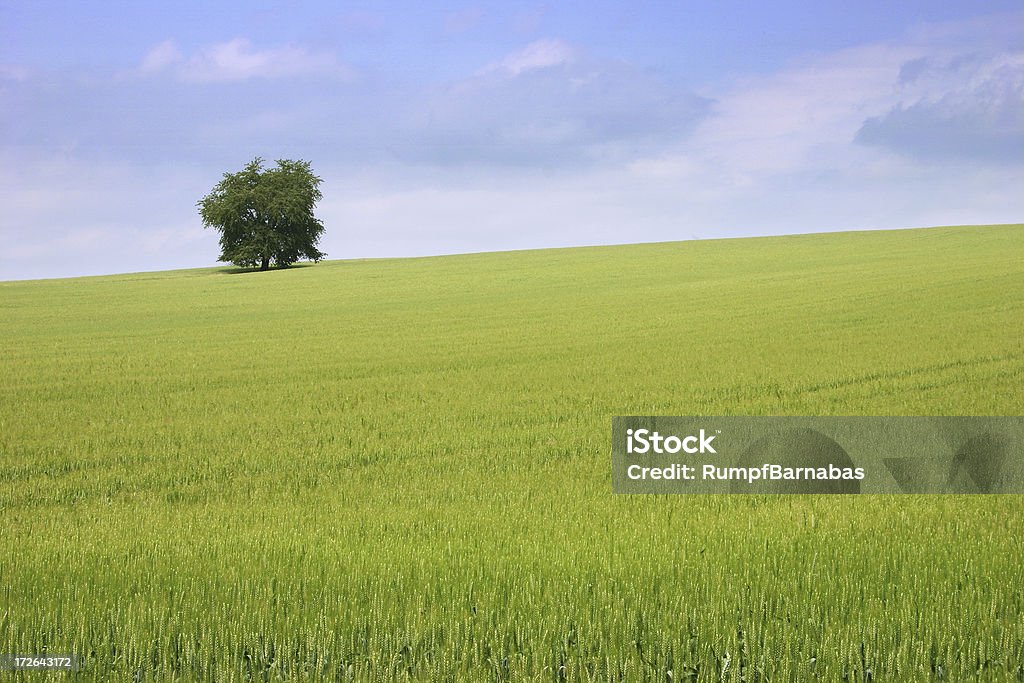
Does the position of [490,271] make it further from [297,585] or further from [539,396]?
[297,585]

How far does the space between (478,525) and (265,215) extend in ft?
235

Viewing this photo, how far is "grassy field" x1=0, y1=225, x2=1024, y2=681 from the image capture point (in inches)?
204

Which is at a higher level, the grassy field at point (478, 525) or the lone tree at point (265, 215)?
the lone tree at point (265, 215)

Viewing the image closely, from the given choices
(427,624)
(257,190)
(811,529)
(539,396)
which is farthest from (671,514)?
(257,190)

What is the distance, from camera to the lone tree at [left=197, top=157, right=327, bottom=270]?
74.4 m

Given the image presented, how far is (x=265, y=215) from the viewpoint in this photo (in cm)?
7556

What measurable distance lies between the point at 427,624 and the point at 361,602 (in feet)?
2.11

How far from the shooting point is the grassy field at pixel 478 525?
204 inches

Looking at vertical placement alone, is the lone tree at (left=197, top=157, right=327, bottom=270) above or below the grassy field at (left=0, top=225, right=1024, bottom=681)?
above

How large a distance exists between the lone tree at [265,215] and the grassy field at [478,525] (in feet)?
168

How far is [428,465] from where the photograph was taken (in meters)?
10.7

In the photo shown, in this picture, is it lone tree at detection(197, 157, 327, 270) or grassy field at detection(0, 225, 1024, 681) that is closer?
grassy field at detection(0, 225, 1024, 681)

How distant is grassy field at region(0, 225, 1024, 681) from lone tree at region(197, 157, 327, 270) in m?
51.2

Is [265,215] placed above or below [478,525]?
above
